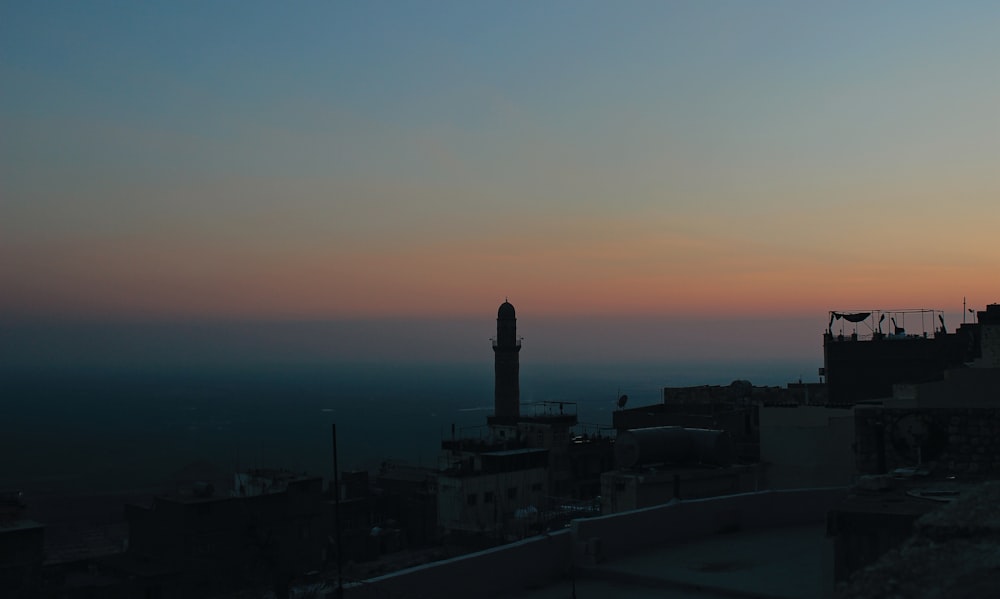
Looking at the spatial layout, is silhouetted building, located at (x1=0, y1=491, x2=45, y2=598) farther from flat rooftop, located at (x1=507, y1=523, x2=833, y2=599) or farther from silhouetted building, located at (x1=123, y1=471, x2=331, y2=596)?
flat rooftop, located at (x1=507, y1=523, x2=833, y2=599)

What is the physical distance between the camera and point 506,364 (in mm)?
54688

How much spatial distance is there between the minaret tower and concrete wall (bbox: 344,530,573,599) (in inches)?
1758

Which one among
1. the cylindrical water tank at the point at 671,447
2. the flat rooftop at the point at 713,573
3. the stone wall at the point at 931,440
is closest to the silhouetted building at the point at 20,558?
the cylindrical water tank at the point at 671,447

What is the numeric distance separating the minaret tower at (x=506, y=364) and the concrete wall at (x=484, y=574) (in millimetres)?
44665

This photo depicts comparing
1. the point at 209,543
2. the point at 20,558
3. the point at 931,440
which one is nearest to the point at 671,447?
the point at 931,440

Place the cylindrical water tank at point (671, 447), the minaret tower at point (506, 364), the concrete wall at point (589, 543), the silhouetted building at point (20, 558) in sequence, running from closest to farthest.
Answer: the concrete wall at point (589, 543) < the cylindrical water tank at point (671, 447) < the silhouetted building at point (20, 558) < the minaret tower at point (506, 364)

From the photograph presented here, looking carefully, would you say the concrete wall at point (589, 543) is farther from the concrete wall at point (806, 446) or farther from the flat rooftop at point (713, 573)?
the concrete wall at point (806, 446)

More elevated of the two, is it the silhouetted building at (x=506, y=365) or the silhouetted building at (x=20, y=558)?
the silhouetted building at (x=506, y=365)

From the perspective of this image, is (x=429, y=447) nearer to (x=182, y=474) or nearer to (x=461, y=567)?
(x=182, y=474)

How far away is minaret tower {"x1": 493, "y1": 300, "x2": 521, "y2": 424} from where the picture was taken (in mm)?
54312

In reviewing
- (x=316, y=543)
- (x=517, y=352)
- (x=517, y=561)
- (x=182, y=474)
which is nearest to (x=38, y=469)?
(x=182, y=474)

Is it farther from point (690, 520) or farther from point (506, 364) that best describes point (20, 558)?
point (506, 364)

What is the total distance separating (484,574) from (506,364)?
1854 inches

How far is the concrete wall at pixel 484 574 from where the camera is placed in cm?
685
